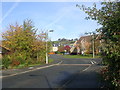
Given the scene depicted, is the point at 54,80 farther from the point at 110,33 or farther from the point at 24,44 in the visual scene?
the point at 24,44

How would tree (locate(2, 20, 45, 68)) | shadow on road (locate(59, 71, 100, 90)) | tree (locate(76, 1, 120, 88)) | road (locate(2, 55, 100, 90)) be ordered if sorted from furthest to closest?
tree (locate(2, 20, 45, 68)) → road (locate(2, 55, 100, 90)) → shadow on road (locate(59, 71, 100, 90)) → tree (locate(76, 1, 120, 88))

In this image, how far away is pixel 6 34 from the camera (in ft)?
101

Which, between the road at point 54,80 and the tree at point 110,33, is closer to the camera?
the tree at point 110,33

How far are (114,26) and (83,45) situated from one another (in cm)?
6440

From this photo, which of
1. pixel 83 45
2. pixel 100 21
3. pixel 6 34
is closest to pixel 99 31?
pixel 100 21

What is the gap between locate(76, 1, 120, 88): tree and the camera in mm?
3907

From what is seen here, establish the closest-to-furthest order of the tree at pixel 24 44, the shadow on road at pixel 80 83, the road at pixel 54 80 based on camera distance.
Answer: the shadow on road at pixel 80 83
the road at pixel 54 80
the tree at pixel 24 44

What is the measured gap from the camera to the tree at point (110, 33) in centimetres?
391

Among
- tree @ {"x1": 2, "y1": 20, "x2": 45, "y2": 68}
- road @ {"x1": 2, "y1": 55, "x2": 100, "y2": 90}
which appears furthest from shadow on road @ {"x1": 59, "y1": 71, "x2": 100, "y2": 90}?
tree @ {"x1": 2, "y1": 20, "x2": 45, "y2": 68}

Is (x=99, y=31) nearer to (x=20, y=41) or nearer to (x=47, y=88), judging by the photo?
(x=47, y=88)

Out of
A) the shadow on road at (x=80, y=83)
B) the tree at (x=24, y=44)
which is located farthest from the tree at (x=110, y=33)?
the tree at (x=24, y=44)

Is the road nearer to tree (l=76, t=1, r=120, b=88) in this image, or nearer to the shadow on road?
the shadow on road

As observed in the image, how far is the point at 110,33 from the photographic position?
425 centimetres

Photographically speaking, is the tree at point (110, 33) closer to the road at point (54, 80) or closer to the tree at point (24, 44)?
the road at point (54, 80)
